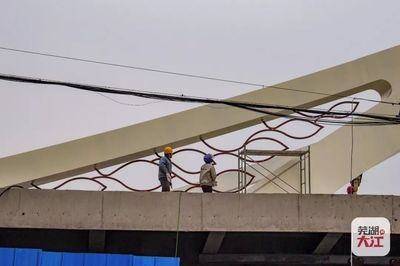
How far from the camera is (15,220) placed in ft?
28.5

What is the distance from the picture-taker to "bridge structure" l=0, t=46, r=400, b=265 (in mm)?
8836

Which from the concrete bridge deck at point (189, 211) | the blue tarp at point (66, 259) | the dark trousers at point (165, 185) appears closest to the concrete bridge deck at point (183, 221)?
the concrete bridge deck at point (189, 211)

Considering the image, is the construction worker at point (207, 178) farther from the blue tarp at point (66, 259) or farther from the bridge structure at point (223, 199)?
the blue tarp at point (66, 259)

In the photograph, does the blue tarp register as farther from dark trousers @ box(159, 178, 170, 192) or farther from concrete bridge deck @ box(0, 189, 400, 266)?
dark trousers @ box(159, 178, 170, 192)

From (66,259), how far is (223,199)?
2.46m

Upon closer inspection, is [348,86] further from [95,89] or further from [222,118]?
[95,89]

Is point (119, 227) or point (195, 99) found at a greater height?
point (195, 99)

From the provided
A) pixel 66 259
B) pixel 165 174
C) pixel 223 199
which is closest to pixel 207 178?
pixel 165 174

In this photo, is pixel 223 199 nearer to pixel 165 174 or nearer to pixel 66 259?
pixel 165 174

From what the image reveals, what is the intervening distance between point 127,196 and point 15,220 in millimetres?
1661

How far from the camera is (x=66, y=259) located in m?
8.33

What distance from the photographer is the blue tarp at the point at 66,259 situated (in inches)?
322

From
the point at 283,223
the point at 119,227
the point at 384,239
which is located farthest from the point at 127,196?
the point at 384,239

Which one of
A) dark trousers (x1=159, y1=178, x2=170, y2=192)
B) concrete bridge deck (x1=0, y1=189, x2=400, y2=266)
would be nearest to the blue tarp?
concrete bridge deck (x1=0, y1=189, x2=400, y2=266)
